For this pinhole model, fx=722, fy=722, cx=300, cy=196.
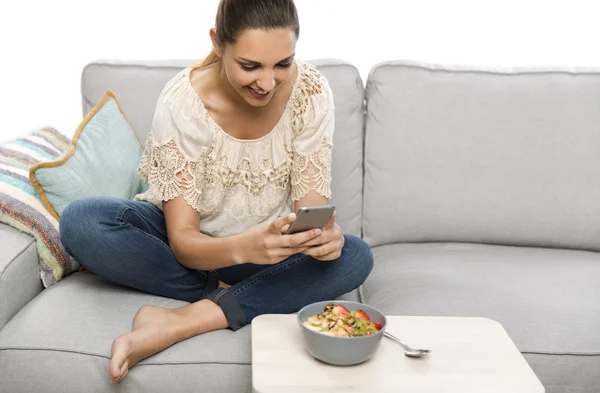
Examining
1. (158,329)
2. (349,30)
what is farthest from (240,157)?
(349,30)

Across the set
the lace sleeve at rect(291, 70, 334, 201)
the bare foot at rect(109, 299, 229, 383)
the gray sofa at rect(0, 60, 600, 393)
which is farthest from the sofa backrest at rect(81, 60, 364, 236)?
the bare foot at rect(109, 299, 229, 383)

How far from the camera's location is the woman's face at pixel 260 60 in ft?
4.90

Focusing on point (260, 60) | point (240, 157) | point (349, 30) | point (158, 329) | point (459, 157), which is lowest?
point (158, 329)

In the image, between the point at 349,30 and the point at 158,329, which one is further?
the point at 349,30

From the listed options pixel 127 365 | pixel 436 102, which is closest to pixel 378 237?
pixel 436 102

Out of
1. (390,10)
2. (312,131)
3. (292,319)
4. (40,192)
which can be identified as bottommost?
(292,319)

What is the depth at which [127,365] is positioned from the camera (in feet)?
4.69

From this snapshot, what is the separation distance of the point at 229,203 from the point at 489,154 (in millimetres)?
814

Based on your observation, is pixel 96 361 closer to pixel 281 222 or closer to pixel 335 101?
pixel 281 222

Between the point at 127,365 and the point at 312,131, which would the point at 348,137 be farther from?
the point at 127,365

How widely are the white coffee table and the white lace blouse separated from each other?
17.2 inches

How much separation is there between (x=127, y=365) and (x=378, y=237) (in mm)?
955

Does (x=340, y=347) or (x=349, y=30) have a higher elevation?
(x=349, y=30)

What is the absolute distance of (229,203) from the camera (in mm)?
1777
